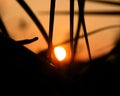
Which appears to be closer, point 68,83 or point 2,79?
point 2,79

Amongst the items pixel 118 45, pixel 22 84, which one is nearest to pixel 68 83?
pixel 22 84

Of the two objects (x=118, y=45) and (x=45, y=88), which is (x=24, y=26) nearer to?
(x=118, y=45)

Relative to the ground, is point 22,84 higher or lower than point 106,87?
higher

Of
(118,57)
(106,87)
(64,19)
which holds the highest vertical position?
(64,19)

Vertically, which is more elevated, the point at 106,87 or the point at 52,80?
the point at 52,80

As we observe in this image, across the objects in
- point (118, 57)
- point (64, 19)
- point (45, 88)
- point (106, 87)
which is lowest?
point (106, 87)

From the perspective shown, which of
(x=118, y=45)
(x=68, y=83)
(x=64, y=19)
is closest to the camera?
(x=68, y=83)

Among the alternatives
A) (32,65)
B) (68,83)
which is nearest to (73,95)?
(68,83)

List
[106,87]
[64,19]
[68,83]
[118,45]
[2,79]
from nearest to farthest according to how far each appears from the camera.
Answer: [2,79] → [68,83] → [64,19] → [106,87] → [118,45]

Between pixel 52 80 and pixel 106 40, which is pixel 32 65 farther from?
pixel 106 40

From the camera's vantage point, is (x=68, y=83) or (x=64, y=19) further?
(x=64, y=19)
